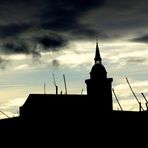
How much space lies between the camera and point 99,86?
83.2 m

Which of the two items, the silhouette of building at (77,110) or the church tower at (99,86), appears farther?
the church tower at (99,86)

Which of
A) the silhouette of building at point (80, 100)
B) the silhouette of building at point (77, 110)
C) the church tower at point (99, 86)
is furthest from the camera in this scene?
the church tower at point (99, 86)

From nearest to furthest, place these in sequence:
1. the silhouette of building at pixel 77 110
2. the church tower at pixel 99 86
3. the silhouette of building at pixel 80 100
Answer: the silhouette of building at pixel 77 110 → the silhouette of building at pixel 80 100 → the church tower at pixel 99 86

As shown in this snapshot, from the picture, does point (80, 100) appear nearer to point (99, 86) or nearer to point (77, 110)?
point (77, 110)

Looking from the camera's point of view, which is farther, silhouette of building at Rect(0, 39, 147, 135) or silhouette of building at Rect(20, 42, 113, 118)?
silhouette of building at Rect(20, 42, 113, 118)

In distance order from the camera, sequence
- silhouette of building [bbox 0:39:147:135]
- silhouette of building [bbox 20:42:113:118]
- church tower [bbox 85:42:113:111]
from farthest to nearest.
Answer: church tower [bbox 85:42:113:111]
silhouette of building [bbox 20:42:113:118]
silhouette of building [bbox 0:39:147:135]

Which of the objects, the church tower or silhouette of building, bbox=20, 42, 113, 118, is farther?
the church tower

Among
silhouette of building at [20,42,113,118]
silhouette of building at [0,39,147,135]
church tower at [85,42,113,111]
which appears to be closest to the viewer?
silhouette of building at [0,39,147,135]

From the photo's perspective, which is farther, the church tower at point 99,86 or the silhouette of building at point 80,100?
the church tower at point 99,86

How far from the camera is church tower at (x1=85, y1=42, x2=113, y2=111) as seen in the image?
8169cm

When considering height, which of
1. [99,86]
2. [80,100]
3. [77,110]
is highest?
[99,86]

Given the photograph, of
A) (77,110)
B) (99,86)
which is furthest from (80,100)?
(99,86)

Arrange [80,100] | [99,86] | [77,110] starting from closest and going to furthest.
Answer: [77,110], [80,100], [99,86]

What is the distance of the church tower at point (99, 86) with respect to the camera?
268 feet
